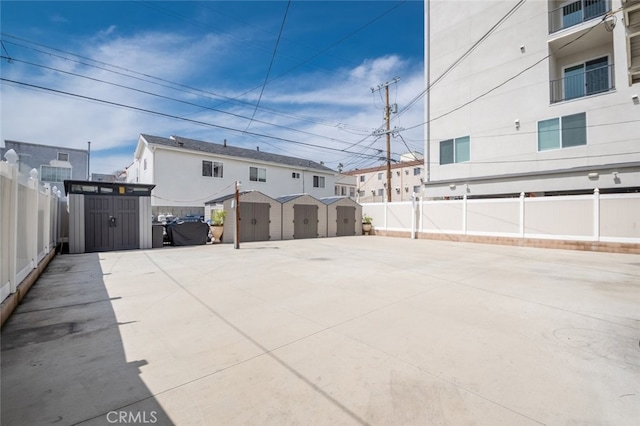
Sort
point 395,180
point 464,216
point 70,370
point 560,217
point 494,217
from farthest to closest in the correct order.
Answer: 1. point 395,180
2. point 464,216
3. point 494,217
4. point 560,217
5. point 70,370

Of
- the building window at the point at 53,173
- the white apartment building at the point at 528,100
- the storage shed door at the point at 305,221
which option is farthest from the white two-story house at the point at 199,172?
the white apartment building at the point at 528,100

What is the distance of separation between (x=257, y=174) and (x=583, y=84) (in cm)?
1838

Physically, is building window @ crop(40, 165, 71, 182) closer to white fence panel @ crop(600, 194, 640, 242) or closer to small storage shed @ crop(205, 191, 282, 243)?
small storage shed @ crop(205, 191, 282, 243)

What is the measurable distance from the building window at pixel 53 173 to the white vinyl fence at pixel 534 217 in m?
26.9

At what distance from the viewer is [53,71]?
28.9 feet

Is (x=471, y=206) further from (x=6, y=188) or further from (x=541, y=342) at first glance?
(x=6, y=188)

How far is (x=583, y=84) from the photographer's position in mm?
12312

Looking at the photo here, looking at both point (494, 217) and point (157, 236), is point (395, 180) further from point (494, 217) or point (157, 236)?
point (157, 236)

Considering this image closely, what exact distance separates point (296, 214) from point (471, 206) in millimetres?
9049

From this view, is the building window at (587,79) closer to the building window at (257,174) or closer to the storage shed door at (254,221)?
the storage shed door at (254,221)

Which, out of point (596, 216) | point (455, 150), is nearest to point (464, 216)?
point (455, 150)

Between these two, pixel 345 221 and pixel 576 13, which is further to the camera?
pixel 345 221

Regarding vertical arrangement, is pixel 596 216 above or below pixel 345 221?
above

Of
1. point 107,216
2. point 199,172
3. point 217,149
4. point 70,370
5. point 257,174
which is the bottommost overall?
point 70,370
